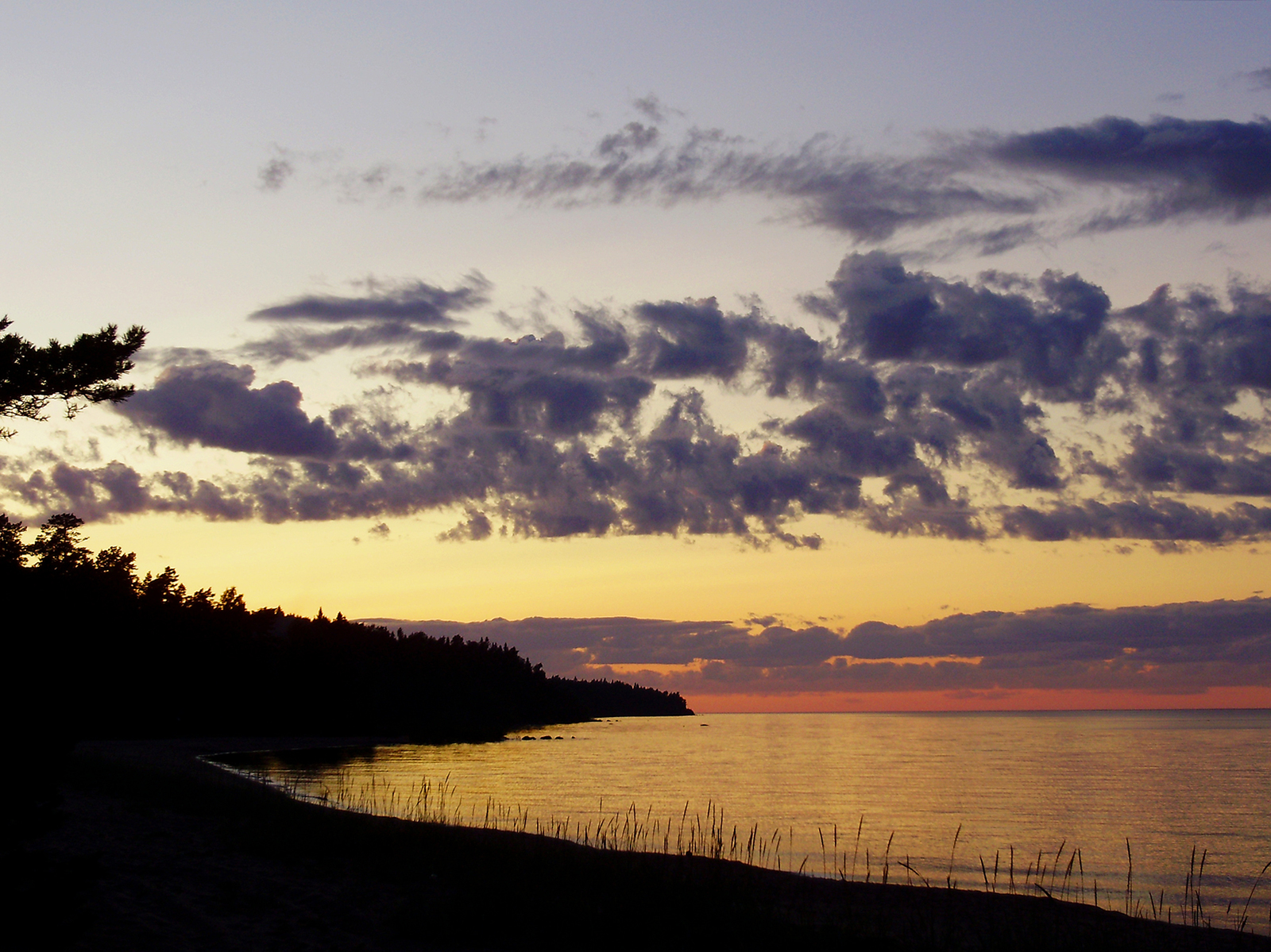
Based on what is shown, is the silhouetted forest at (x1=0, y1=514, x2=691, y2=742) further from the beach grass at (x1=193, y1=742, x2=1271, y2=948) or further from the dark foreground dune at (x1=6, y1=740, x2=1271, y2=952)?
the beach grass at (x1=193, y1=742, x2=1271, y2=948)

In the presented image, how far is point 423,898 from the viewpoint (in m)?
19.0

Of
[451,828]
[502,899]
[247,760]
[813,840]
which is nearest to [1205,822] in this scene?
[813,840]

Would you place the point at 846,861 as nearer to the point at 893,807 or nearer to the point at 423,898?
the point at 423,898

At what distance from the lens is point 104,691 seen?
512 inches

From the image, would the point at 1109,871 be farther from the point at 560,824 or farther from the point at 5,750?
the point at 5,750

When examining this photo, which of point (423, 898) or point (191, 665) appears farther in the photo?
point (191, 665)

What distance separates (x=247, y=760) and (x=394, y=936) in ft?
229

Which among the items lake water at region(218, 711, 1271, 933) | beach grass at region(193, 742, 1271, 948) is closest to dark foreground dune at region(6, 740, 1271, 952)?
beach grass at region(193, 742, 1271, 948)

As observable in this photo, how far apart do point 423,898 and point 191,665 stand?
105023 mm

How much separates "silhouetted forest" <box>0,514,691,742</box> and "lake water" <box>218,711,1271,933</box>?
59.2ft

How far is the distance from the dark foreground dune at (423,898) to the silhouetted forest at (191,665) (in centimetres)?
203

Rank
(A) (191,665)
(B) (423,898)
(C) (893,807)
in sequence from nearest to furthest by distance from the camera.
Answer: (B) (423,898) < (C) (893,807) < (A) (191,665)

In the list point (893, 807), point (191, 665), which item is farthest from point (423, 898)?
point (191, 665)

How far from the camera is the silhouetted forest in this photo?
39.8 ft
